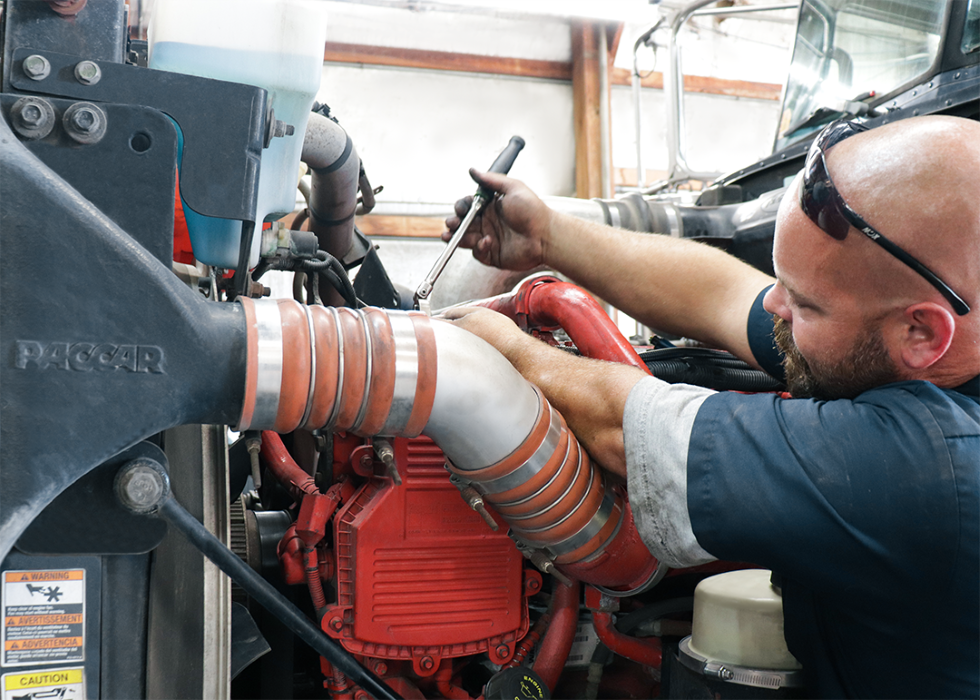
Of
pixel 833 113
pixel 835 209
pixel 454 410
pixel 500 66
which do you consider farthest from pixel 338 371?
pixel 500 66

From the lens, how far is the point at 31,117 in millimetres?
676

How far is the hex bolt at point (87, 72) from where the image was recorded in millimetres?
715

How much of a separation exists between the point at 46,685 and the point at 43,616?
7 cm

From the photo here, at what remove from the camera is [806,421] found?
886mm

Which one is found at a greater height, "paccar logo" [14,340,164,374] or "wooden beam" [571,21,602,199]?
"wooden beam" [571,21,602,199]

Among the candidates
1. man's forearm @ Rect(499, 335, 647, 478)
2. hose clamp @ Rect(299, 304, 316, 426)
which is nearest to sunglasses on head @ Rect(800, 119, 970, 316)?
man's forearm @ Rect(499, 335, 647, 478)

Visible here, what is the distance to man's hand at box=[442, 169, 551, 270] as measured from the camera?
146 centimetres

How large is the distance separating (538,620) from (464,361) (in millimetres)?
563

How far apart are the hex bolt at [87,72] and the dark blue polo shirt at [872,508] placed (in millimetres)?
714

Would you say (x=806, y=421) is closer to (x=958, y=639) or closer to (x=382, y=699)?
(x=958, y=639)

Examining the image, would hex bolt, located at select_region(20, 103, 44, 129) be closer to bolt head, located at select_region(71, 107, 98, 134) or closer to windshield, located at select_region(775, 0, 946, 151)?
bolt head, located at select_region(71, 107, 98, 134)

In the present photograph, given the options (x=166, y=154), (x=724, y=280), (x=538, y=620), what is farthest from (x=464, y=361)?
(x=724, y=280)

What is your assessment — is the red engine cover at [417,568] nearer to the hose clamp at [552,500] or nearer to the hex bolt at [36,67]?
the hose clamp at [552,500]

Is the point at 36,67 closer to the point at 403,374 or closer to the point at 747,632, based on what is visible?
the point at 403,374
